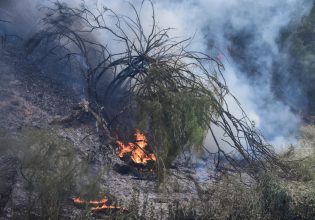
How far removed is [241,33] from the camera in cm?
1365

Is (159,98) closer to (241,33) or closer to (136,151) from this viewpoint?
(136,151)

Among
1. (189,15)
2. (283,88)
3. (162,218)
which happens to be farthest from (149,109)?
(283,88)

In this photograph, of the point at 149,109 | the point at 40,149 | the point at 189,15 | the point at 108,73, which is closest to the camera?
the point at 40,149

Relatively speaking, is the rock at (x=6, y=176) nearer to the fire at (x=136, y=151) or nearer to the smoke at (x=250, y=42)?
the fire at (x=136, y=151)

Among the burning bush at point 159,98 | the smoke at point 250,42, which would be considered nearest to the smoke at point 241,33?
the smoke at point 250,42

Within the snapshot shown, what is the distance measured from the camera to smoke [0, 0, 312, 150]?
9.91 m

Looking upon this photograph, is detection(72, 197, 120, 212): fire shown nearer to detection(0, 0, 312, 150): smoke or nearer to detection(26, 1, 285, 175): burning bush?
detection(26, 1, 285, 175): burning bush

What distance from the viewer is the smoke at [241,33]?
32.5 ft

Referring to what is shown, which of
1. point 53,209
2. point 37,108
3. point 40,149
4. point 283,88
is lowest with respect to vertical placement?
point 53,209

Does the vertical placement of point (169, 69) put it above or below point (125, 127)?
above

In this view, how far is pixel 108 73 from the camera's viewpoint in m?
9.23

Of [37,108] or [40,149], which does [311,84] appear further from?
[40,149]

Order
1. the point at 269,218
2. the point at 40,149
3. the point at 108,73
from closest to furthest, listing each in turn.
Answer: the point at 40,149 → the point at 269,218 → the point at 108,73

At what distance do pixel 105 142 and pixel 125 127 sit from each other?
0.58 meters
